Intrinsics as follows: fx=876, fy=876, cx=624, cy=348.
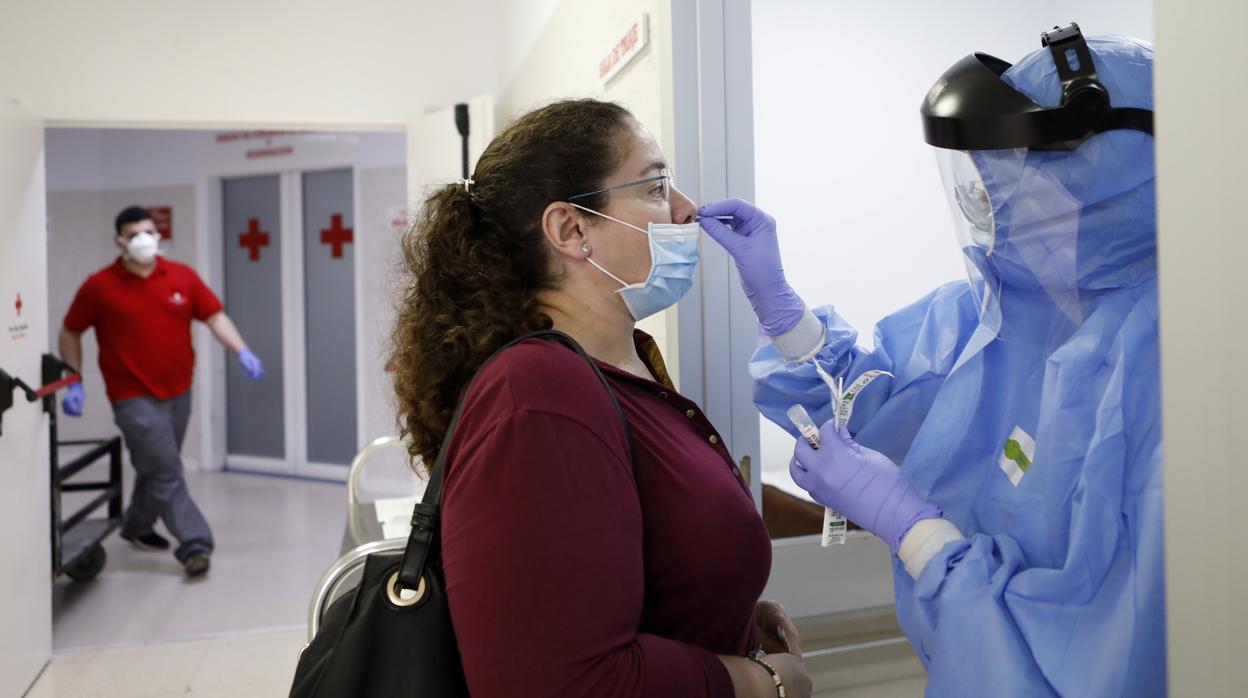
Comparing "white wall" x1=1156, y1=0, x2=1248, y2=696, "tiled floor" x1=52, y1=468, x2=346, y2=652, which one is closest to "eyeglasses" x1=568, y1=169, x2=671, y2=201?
"white wall" x1=1156, y1=0, x2=1248, y2=696

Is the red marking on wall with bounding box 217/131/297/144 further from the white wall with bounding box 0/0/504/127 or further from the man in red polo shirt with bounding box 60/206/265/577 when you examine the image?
the white wall with bounding box 0/0/504/127

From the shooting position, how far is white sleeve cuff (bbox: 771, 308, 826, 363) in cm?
129

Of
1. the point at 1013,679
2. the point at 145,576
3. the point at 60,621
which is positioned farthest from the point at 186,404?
the point at 1013,679

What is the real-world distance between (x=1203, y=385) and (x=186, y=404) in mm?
4263

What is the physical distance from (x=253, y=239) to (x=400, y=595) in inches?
233

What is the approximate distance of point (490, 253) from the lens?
1.04 meters

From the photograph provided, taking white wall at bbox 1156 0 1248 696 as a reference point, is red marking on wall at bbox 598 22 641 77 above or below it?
above

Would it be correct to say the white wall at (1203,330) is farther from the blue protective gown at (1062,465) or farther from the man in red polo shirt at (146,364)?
the man in red polo shirt at (146,364)

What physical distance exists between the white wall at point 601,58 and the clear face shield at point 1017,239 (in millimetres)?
600

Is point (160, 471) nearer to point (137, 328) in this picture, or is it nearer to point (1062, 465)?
point (137, 328)

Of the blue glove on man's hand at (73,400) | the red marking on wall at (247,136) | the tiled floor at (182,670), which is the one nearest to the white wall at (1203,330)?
the tiled floor at (182,670)

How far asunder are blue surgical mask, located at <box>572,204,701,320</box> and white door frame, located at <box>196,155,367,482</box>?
4812 mm

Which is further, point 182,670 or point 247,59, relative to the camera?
point 247,59

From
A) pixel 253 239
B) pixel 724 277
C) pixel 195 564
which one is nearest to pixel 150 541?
pixel 195 564
